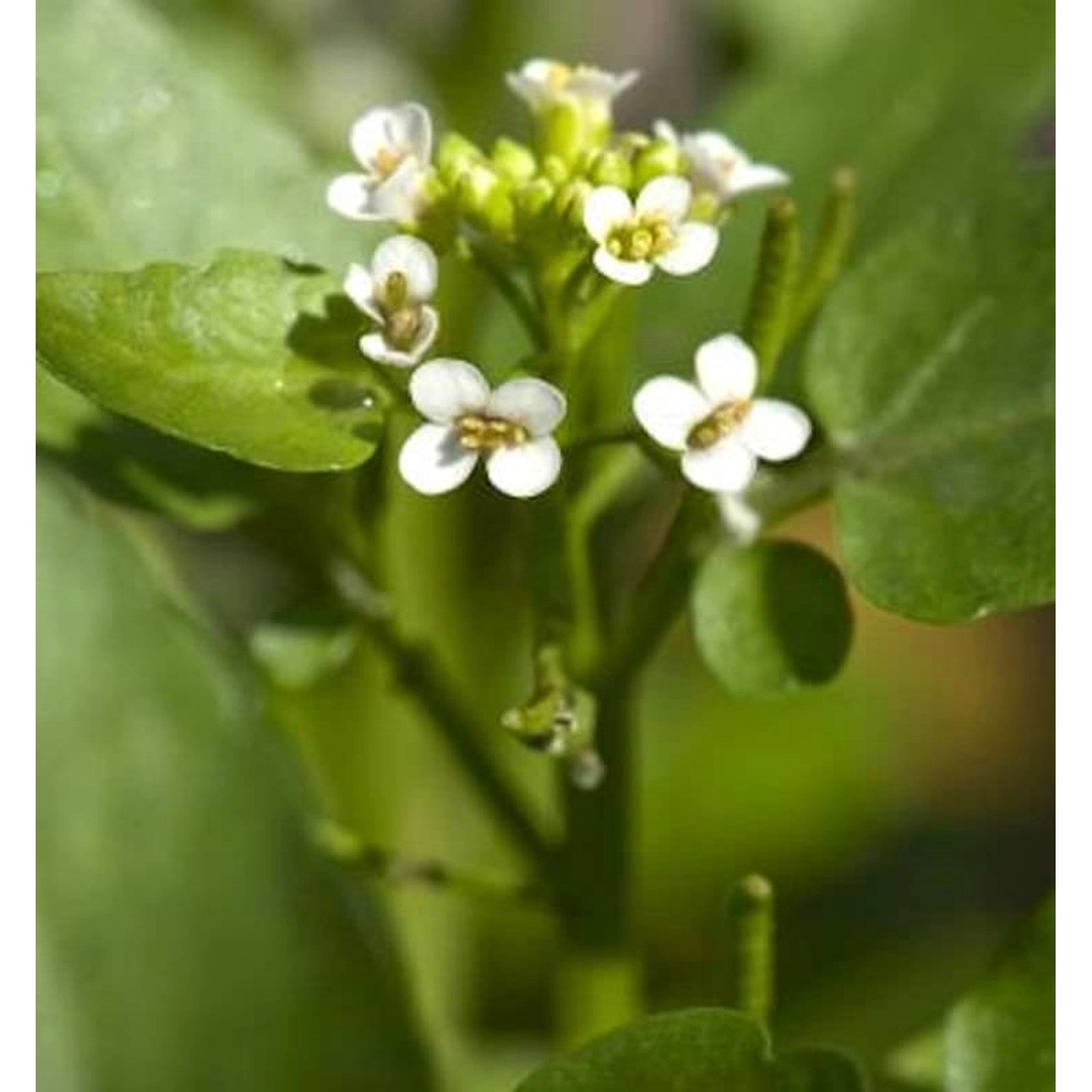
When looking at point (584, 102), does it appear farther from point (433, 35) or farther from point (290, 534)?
point (433, 35)

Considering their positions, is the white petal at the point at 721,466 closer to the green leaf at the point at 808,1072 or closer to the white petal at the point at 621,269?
the white petal at the point at 621,269

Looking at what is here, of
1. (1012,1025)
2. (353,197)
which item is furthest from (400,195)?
(1012,1025)

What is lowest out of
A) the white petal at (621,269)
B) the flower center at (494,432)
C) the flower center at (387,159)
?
the flower center at (494,432)

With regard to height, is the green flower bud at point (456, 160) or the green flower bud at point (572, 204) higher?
the green flower bud at point (456, 160)

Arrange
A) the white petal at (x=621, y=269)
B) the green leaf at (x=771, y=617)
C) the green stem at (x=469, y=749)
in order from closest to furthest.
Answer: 1. the white petal at (x=621, y=269)
2. the green leaf at (x=771, y=617)
3. the green stem at (x=469, y=749)

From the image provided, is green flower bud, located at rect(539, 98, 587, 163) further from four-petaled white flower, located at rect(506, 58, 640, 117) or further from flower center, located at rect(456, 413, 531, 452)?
flower center, located at rect(456, 413, 531, 452)

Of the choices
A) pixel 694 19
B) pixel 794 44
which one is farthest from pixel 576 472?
pixel 694 19

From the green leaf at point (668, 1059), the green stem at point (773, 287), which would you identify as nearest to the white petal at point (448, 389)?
the green stem at point (773, 287)

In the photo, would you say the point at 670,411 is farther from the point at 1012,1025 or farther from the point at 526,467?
the point at 1012,1025
